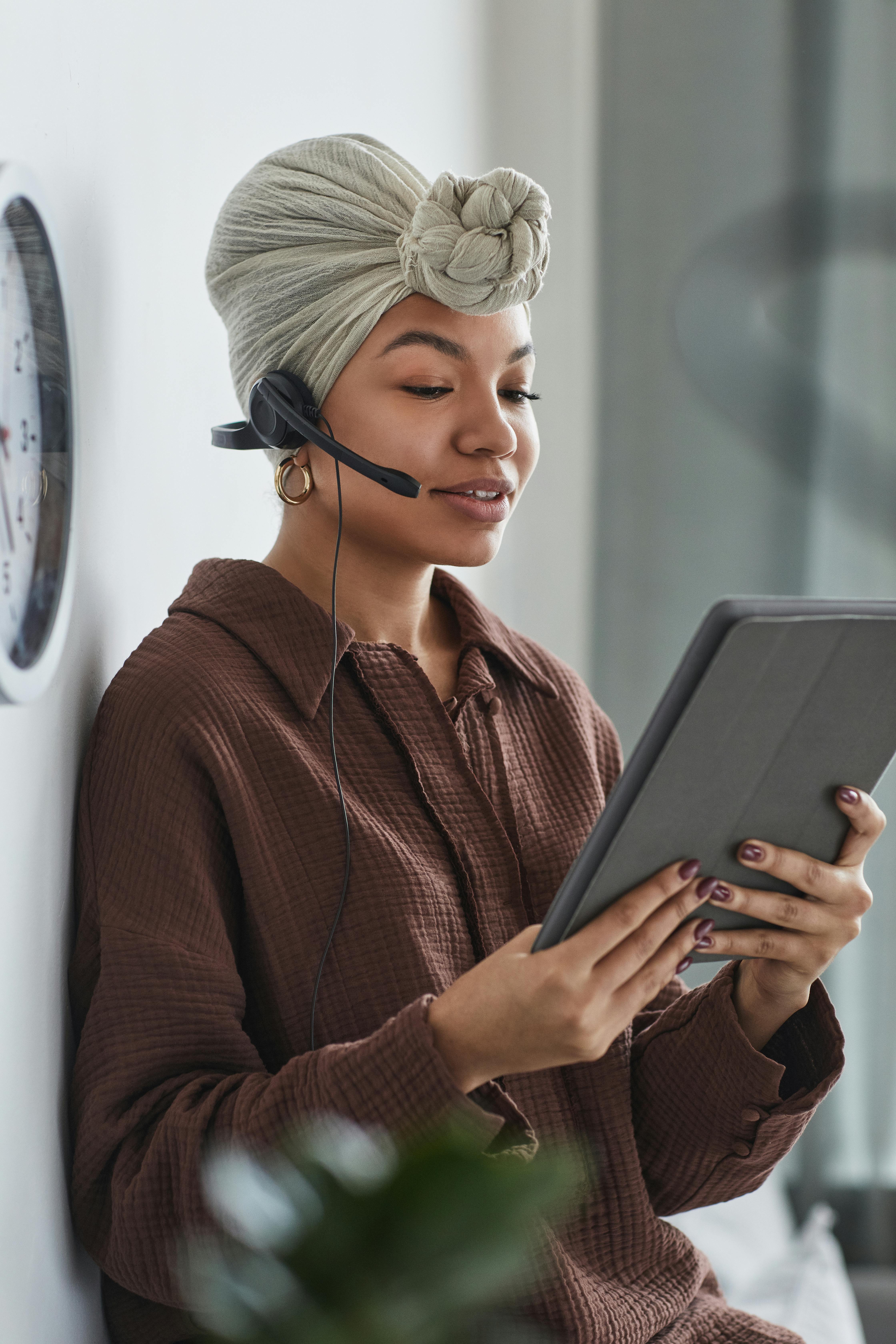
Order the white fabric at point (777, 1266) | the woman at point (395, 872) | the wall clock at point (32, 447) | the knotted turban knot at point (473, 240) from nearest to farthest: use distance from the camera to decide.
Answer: the wall clock at point (32, 447)
the woman at point (395, 872)
the knotted turban knot at point (473, 240)
the white fabric at point (777, 1266)

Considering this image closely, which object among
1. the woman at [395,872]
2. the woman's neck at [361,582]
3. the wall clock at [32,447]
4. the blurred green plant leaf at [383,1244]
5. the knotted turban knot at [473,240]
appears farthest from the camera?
the woman's neck at [361,582]

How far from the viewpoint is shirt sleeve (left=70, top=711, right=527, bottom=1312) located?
0.69 m

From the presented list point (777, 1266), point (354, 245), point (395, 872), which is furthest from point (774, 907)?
point (777, 1266)

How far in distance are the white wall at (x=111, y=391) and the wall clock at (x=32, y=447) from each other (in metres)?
0.04

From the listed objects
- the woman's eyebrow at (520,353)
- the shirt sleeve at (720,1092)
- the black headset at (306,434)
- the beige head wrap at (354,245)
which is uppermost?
the beige head wrap at (354,245)

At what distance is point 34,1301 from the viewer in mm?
709

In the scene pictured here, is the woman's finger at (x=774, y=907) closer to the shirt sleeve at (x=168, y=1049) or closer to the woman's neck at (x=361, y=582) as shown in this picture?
the shirt sleeve at (x=168, y=1049)

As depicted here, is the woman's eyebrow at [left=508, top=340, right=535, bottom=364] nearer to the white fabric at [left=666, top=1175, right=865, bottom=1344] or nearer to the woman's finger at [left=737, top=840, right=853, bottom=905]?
the woman's finger at [left=737, top=840, right=853, bottom=905]

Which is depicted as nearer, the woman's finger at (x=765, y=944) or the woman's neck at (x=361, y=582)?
the woman's finger at (x=765, y=944)

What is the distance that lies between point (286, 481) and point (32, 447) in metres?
0.36

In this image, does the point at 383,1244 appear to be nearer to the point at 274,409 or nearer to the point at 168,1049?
the point at 168,1049

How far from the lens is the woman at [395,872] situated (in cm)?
72

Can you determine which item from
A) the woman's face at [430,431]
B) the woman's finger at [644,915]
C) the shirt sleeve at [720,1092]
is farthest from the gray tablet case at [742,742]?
the woman's face at [430,431]

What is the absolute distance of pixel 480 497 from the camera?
985 mm
